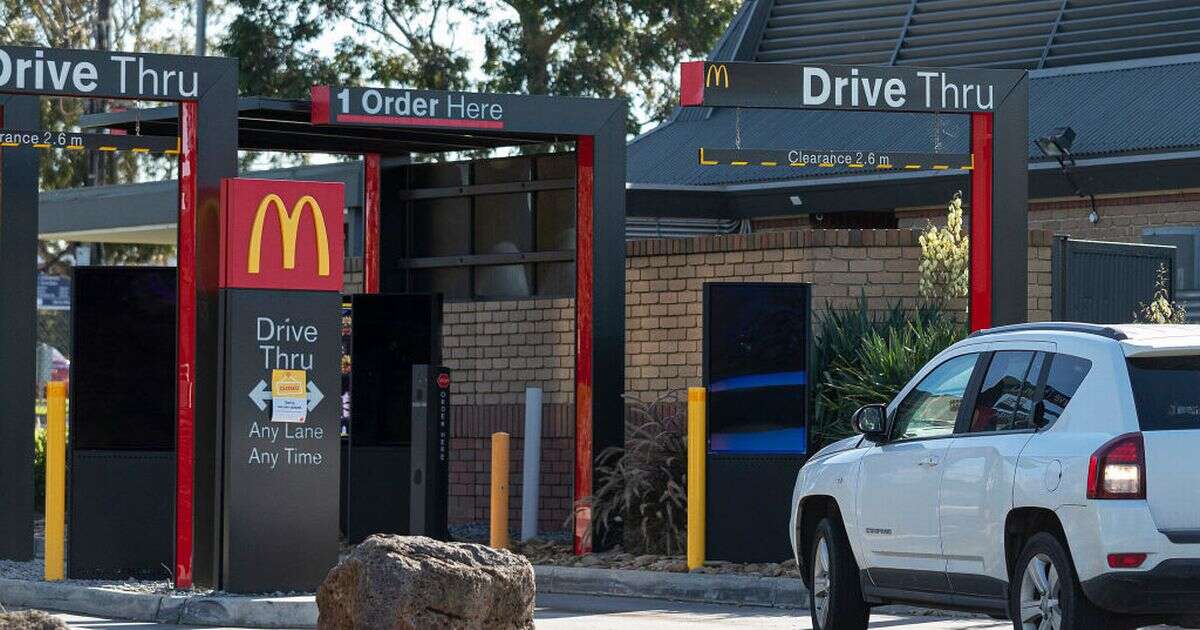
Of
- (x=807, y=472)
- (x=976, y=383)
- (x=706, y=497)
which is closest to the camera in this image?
(x=976, y=383)

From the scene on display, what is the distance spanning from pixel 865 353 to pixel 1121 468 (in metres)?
7.28

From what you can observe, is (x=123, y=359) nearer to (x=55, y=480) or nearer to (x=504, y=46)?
(x=55, y=480)

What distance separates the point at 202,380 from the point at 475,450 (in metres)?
6.51

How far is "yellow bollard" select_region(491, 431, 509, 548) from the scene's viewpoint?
16297mm

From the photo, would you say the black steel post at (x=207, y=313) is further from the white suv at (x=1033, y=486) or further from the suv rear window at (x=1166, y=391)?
the suv rear window at (x=1166, y=391)

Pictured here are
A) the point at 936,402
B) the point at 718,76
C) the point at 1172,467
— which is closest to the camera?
the point at 1172,467

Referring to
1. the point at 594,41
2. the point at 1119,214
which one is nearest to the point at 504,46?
the point at 594,41

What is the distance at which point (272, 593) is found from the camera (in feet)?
42.8

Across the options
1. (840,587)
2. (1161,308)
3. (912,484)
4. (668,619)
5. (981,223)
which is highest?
(981,223)

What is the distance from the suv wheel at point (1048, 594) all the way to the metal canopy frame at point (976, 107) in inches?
223

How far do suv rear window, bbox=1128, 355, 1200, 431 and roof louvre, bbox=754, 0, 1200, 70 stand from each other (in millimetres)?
15527

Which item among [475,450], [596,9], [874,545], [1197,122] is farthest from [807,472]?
[596,9]

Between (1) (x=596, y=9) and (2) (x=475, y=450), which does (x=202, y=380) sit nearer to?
(2) (x=475, y=450)

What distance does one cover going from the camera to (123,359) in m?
14.9
